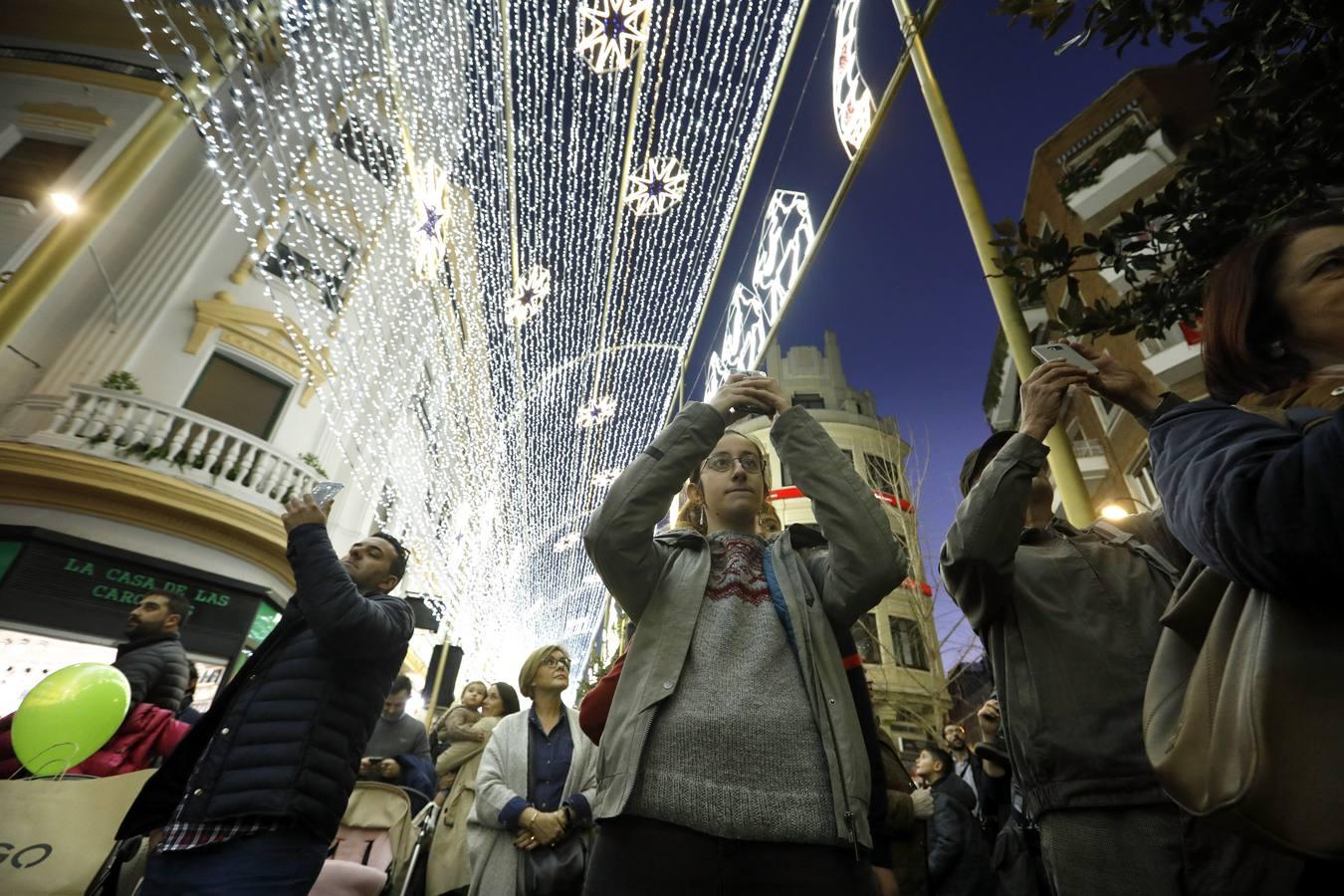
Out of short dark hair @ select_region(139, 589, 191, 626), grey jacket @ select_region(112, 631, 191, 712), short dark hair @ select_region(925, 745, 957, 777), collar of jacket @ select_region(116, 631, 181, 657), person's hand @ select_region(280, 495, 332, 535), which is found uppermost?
person's hand @ select_region(280, 495, 332, 535)

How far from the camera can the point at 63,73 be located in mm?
10945

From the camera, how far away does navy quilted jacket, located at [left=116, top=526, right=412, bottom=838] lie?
2025 mm

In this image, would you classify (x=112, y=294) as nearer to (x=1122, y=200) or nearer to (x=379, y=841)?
(x=379, y=841)

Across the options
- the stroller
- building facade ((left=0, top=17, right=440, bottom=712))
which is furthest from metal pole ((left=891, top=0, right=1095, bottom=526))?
building facade ((left=0, top=17, right=440, bottom=712))

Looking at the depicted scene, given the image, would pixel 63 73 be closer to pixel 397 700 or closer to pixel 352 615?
pixel 397 700

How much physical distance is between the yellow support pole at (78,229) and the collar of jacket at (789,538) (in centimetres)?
479

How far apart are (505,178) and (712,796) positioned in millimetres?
9641

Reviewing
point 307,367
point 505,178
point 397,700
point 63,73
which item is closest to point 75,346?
point 307,367

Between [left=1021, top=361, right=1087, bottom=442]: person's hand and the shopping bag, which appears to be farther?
the shopping bag

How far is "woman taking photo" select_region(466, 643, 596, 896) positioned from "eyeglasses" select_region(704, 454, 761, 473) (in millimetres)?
1452

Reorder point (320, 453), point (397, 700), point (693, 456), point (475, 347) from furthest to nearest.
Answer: point (475, 347) < point (320, 453) < point (397, 700) < point (693, 456)

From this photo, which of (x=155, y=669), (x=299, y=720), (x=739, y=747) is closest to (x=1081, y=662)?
(x=739, y=747)

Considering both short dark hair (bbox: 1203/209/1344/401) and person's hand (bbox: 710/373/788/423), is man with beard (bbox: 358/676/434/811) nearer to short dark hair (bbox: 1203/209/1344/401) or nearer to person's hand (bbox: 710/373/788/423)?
person's hand (bbox: 710/373/788/423)

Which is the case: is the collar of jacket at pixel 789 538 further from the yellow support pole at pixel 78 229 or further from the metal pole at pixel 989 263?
the yellow support pole at pixel 78 229
